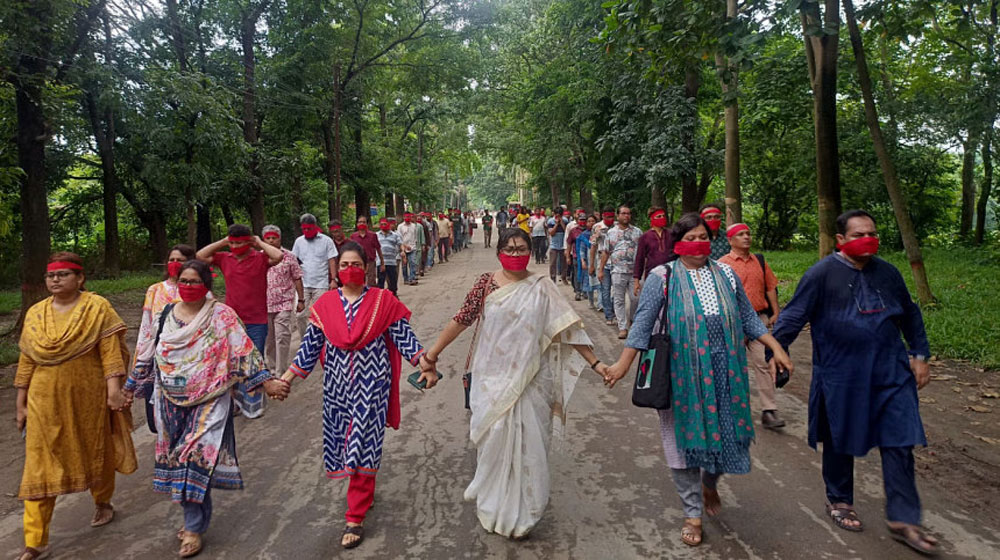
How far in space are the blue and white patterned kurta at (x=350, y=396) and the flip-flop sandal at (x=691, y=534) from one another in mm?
1848

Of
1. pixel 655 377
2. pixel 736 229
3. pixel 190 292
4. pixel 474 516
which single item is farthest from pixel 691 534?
pixel 190 292

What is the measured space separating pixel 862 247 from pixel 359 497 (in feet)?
10.7

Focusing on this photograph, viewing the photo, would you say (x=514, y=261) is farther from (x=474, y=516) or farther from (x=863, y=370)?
(x=863, y=370)

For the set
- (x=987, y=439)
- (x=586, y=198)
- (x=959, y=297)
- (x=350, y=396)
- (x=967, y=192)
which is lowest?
(x=987, y=439)

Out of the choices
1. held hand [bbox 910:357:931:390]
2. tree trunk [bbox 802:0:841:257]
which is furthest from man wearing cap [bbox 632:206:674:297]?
held hand [bbox 910:357:931:390]

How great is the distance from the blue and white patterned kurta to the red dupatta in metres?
0.05

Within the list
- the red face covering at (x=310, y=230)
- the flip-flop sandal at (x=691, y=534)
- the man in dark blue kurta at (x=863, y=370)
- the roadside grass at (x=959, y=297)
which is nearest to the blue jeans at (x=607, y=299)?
the roadside grass at (x=959, y=297)

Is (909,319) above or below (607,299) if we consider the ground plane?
above

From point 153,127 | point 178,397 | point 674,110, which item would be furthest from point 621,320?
point 153,127

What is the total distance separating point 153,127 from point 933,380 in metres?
14.7

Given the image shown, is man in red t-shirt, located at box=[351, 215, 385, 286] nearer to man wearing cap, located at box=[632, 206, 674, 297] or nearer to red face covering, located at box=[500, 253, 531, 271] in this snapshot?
man wearing cap, located at box=[632, 206, 674, 297]

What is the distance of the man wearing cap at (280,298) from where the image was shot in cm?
707

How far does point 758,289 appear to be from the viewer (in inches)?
215

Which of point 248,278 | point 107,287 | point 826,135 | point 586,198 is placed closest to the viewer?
point 248,278
